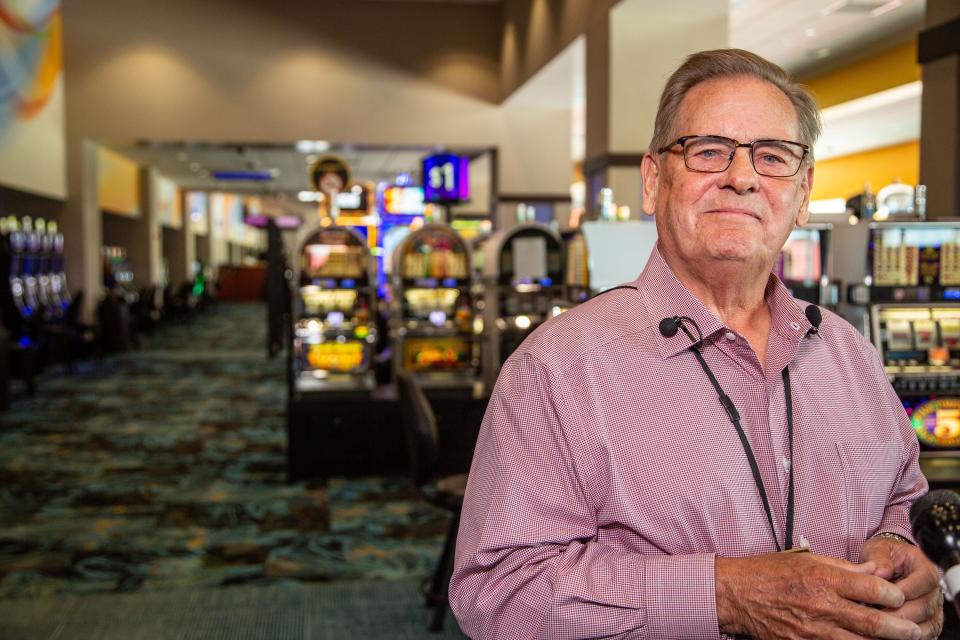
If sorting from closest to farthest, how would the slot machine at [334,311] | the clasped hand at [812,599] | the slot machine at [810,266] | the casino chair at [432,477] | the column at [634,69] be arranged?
the clasped hand at [812,599], the casino chair at [432,477], the slot machine at [810,266], the slot machine at [334,311], the column at [634,69]

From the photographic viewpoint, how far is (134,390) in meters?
9.15

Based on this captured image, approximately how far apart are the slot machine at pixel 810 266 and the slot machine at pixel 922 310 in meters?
0.11

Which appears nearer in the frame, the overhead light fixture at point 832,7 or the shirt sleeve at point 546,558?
the shirt sleeve at point 546,558

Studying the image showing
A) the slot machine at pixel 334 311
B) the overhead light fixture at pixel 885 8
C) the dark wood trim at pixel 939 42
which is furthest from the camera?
the overhead light fixture at pixel 885 8

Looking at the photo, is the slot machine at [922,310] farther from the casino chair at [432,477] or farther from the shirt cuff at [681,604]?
the shirt cuff at [681,604]

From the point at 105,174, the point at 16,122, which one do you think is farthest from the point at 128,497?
the point at 105,174

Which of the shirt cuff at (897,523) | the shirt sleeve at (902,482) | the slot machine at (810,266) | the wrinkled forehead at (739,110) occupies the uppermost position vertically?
the wrinkled forehead at (739,110)

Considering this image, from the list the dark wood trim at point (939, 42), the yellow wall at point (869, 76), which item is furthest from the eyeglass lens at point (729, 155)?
the yellow wall at point (869, 76)

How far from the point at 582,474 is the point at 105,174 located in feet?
49.5

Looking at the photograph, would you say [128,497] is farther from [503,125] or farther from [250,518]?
[503,125]

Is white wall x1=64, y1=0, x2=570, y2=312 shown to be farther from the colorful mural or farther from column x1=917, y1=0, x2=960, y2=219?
column x1=917, y1=0, x2=960, y2=219

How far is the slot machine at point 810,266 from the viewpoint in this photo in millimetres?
3537

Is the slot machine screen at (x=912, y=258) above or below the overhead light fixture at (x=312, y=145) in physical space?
below

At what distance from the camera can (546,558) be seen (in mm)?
1087
